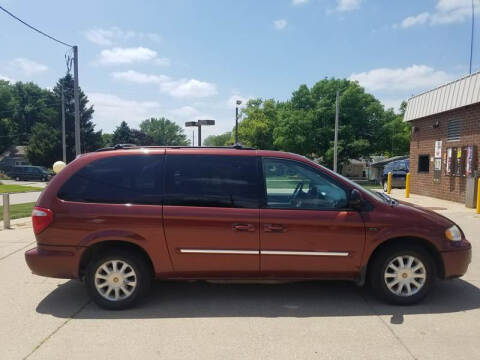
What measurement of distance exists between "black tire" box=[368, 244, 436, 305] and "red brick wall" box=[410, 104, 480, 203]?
11.1 meters

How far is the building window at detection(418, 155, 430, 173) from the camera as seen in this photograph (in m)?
17.1

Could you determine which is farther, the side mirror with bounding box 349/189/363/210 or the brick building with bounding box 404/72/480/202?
the brick building with bounding box 404/72/480/202

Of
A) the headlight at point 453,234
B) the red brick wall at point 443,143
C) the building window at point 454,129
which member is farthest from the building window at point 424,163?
the headlight at point 453,234

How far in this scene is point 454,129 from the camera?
14.9 m

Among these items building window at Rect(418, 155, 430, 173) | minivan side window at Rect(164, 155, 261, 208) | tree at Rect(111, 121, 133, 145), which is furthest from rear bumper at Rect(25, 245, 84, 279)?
tree at Rect(111, 121, 133, 145)

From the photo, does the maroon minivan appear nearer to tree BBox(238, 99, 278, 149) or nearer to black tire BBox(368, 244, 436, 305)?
black tire BBox(368, 244, 436, 305)

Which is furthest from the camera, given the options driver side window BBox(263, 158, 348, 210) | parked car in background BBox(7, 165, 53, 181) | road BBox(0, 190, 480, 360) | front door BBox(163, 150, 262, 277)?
parked car in background BBox(7, 165, 53, 181)

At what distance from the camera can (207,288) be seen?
4.74m

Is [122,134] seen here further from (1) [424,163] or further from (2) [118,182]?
(2) [118,182]

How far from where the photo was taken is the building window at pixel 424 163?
56.2ft

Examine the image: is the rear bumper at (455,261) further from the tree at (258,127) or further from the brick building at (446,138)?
the tree at (258,127)

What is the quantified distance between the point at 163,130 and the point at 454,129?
114m

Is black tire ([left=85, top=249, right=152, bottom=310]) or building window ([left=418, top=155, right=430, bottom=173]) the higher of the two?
building window ([left=418, top=155, right=430, bottom=173])

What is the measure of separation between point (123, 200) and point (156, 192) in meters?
0.37
